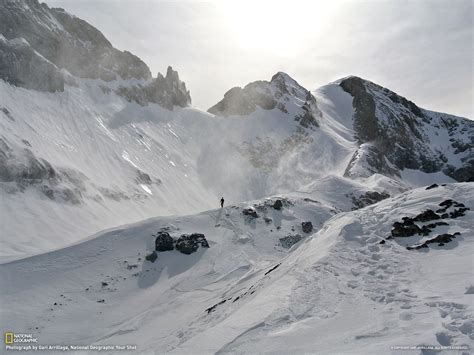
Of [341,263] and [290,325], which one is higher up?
[341,263]

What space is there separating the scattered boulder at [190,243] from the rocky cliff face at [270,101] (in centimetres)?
7614

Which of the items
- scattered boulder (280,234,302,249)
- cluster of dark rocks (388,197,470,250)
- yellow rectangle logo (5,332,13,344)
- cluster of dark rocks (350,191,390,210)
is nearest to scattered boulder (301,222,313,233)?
scattered boulder (280,234,302,249)

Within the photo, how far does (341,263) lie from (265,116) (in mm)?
95010

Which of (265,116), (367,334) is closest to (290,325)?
(367,334)

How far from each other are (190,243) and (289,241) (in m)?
10.6

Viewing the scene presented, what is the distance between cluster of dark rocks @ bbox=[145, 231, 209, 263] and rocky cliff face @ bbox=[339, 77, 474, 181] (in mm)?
58935

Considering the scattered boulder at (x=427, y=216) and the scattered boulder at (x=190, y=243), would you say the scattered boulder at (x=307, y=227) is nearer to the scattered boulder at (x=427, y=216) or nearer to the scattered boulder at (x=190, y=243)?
the scattered boulder at (x=190, y=243)

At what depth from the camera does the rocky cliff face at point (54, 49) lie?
75312mm

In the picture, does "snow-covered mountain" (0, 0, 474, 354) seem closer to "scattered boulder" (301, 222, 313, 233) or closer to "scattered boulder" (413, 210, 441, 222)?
"scattered boulder" (413, 210, 441, 222)

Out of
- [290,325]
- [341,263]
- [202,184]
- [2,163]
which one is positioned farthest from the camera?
[202,184]

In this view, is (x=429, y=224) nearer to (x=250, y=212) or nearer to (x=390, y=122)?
(x=250, y=212)

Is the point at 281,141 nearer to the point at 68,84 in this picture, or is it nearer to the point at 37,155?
the point at 68,84

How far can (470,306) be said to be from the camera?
12.5 metres

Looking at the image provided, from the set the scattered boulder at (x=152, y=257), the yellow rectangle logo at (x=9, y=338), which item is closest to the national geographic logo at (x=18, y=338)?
the yellow rectangle logo at (x=9, y=338)
